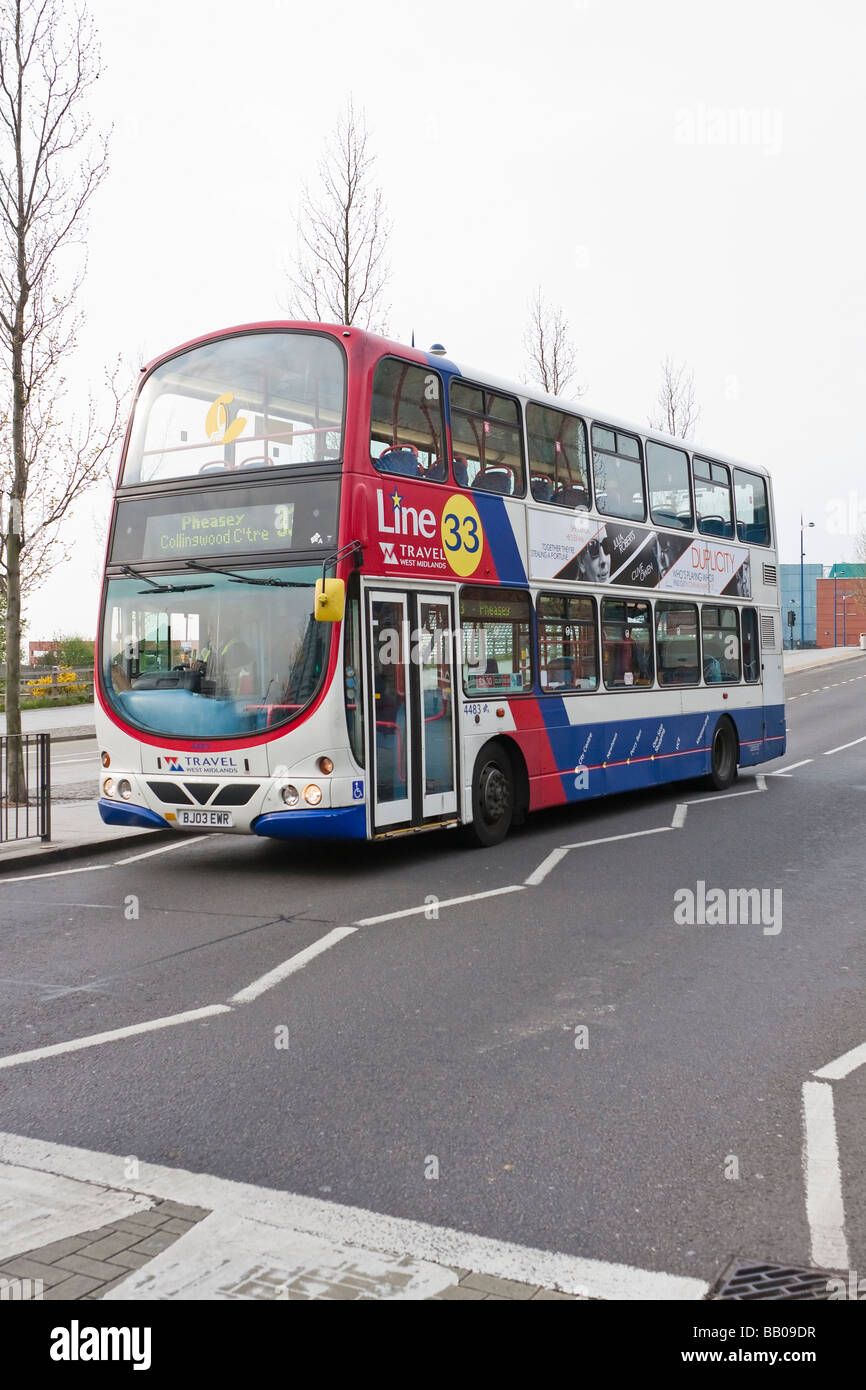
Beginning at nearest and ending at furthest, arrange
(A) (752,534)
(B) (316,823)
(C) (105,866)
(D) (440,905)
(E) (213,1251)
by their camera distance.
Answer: (E) (213,1251)
(D) (440,905)
(B) (316,823)
(C) (105,866)
(A) (752,534)

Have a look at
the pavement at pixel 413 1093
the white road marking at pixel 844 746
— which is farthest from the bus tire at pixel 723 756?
the pavement at pixel 413 1093

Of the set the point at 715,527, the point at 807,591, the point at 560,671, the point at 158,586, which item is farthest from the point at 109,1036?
the point at 807,591

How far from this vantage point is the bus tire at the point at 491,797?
38.2 ft

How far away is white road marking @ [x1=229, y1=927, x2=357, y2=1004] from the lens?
656cm

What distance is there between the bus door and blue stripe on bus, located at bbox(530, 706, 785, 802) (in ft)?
6.10

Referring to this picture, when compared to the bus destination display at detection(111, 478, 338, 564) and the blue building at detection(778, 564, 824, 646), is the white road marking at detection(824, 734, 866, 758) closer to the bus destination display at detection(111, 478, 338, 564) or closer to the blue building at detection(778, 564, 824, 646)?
the bus destination display at detection(111, 478, 338, 564)

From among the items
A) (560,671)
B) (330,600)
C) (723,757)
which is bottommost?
(723,757)

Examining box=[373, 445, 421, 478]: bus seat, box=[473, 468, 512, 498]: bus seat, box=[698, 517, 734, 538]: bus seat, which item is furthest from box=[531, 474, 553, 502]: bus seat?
box=[698, 517, 734, 538]: bus seat

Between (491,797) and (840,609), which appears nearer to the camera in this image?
(491,797)

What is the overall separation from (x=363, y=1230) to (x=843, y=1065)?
2.55 meters

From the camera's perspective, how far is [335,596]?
945 centimetres

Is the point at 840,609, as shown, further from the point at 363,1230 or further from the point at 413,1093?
the point at 363,1230

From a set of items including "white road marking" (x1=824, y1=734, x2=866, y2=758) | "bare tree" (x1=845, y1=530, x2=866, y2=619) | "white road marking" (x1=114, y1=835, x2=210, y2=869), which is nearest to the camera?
"white road marking" (x1=114, y1=835, x2=210, y2=869)

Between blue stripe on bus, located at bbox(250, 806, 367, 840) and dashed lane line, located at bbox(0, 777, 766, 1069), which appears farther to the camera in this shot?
blue stripe on bus, located at bbox(250, 806, 367, 840)
